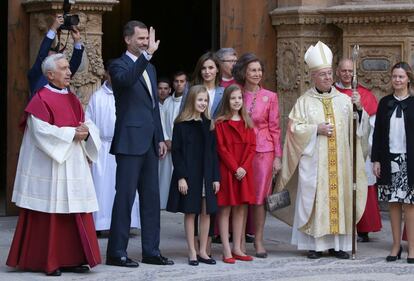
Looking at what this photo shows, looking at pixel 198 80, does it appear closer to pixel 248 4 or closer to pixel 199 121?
pixel 199 121

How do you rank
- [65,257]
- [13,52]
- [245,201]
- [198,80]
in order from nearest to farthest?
[65,257], [245,201], [198,80], [13,52]

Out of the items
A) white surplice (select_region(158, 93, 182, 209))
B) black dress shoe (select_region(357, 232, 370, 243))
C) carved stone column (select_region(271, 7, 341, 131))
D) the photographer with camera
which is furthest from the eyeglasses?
white surplice (select_region(158, 93, 182, 209))

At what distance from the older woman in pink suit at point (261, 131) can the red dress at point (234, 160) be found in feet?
0.96

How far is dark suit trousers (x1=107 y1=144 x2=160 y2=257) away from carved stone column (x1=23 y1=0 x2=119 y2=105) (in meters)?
2.62

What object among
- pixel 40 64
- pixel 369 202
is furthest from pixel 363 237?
pixel 40 64

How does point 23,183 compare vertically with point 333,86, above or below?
below

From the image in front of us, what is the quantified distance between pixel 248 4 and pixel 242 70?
2968mm

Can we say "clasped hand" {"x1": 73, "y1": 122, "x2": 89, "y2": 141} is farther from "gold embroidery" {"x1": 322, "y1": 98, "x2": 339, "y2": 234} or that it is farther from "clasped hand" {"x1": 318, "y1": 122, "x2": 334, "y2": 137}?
"gold embroidery" {"x1": 322, "y1": 98, "x2": 339, "y2": 234}

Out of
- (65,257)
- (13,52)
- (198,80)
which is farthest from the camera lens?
(13,52)

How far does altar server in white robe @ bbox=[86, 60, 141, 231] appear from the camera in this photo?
12.3 meters

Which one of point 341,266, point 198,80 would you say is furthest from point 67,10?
point 341,266

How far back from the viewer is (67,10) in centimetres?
1130

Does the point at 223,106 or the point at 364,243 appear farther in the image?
the point at 364,243

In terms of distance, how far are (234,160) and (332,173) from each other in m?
0.97
